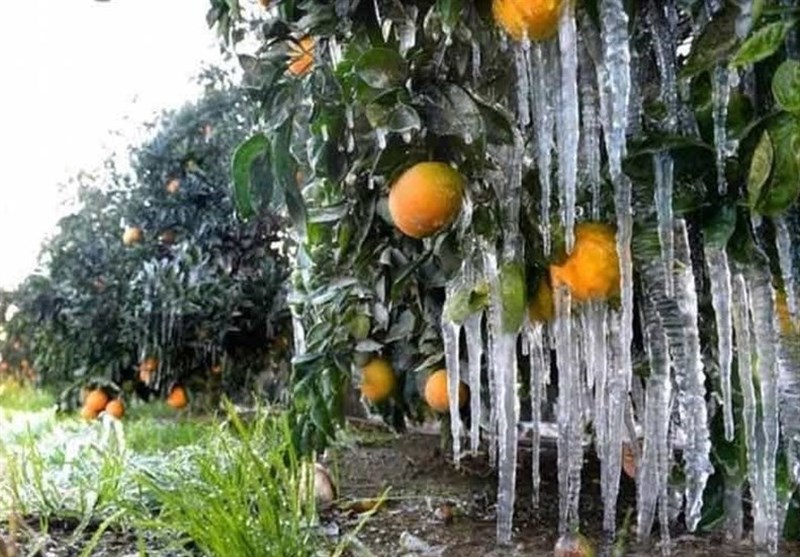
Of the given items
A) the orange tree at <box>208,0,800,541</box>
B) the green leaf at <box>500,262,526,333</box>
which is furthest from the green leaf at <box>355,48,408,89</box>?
the green leaf at <box>500,262,526,333</box>

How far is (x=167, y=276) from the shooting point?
3.29m

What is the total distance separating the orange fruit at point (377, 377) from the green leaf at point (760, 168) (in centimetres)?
96

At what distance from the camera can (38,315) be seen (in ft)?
11.8

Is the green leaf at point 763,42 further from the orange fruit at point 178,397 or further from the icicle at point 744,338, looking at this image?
the orange fruit at point 178,397

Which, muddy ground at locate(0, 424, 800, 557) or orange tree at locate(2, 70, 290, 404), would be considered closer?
muddy ground at locate(0, 424, 800, 557)

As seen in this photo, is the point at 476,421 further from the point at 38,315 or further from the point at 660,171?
the point at 38,315

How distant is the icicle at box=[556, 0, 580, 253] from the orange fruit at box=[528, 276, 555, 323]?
0.14m

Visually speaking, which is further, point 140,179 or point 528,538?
point 140,179

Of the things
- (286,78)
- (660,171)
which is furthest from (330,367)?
(660,171)

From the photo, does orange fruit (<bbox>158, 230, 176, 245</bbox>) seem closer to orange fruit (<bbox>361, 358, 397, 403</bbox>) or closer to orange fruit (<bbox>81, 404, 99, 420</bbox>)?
orange fruit (<bbox>81, 404, 99, 420</bbox>)

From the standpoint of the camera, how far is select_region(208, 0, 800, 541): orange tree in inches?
32.9

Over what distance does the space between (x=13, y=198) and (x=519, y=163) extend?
4132 millimetres

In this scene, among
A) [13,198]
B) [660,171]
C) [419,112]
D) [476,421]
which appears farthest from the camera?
[13,198]

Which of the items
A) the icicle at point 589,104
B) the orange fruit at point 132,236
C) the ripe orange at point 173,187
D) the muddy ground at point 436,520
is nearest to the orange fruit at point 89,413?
the orange fruit at point 132,236
